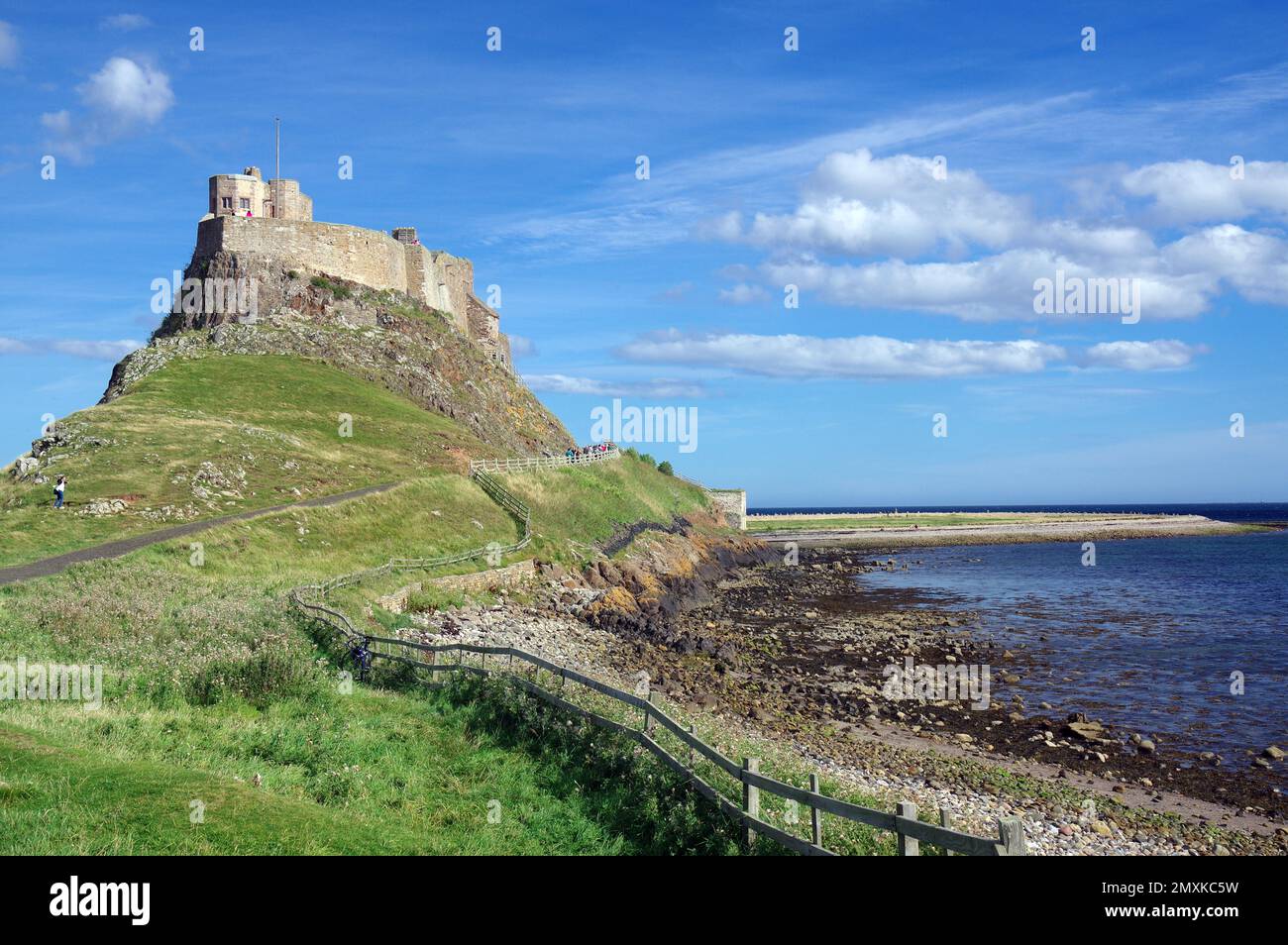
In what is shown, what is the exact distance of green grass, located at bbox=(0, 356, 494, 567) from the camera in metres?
39.3

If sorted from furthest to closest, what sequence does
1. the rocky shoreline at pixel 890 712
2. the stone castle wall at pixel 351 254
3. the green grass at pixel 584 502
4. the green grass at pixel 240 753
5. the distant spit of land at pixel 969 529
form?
the distant spit of land at pixel 969 529 → the stone castle wall at pixel 351 254 → the green grass at pixel 584 502 → the rocky shoreline at pixel 890 712 → the green grass at pixel 240 753

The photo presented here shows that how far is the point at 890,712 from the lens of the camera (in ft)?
99.0

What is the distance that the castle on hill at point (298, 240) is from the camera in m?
81.2

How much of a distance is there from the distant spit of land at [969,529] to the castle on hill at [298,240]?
205 feet

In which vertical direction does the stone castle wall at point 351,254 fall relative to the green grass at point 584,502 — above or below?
above

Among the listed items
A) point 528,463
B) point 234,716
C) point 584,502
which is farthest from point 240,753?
point 528,463

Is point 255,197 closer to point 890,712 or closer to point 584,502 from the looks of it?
point 584,502

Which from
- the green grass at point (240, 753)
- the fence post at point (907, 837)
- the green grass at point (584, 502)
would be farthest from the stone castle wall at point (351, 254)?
the fence post at point (907, 837)

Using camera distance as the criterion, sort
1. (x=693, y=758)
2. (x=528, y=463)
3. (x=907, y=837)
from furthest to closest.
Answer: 1. (x=528, y=463)
2. (x=693, y=758)
3. (x=907, y=837)

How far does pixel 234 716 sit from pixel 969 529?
501ft

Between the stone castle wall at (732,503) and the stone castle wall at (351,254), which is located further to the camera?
the stone castle wall at (732,503)

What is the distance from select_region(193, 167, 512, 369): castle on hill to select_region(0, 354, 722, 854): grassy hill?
36.5 meters

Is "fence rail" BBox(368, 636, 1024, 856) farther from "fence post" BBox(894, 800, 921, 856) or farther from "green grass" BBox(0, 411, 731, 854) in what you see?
"green grass" BBox(0, 411, 731, 854)

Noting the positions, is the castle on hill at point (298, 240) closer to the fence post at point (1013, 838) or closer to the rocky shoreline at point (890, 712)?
the rocky shoreline at point (890, 712)
